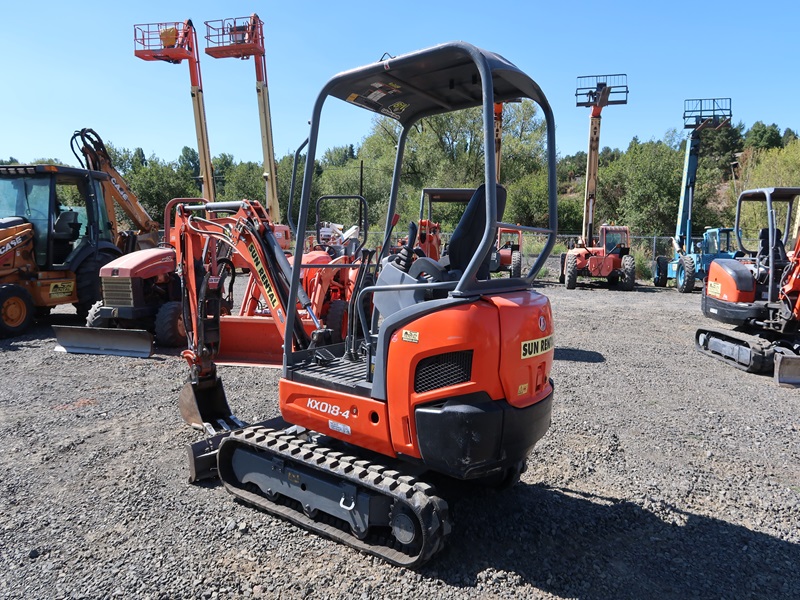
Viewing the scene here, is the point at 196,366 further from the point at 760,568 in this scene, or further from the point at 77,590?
the point at 760,568

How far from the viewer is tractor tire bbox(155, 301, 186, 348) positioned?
852 centimetres

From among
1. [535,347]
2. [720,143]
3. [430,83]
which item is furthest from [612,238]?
[720,143]

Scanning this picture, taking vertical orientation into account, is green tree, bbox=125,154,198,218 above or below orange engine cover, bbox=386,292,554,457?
above

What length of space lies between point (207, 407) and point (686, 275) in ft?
54.2

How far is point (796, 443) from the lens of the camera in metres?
5.28

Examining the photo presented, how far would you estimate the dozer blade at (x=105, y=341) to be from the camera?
803cm

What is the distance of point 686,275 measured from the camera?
17.6m

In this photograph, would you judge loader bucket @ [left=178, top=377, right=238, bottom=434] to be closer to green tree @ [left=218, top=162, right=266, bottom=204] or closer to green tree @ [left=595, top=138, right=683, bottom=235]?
green tree @ [left=595, top=138, right=683, bottom=235]

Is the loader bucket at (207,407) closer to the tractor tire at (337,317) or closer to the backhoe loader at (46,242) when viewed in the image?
the tractor tire at (337,317)

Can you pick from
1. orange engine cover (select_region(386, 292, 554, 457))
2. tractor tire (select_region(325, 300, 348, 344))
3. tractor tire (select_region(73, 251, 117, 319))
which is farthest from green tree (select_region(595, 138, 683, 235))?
orange engine cover (select_region(386, 292, 554, 457))

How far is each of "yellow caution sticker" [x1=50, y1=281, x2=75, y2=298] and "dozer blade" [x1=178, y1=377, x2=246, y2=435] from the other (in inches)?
251

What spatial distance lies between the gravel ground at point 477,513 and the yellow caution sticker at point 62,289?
3.72m

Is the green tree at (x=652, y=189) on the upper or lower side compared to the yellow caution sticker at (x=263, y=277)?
upper

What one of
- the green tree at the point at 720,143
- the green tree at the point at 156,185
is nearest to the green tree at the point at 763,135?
the green tree at the point at 720,143
